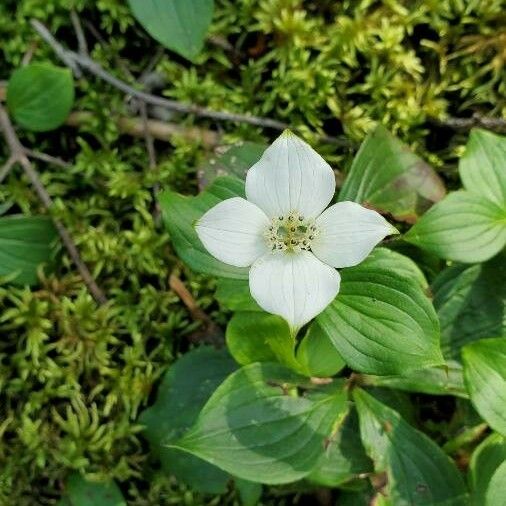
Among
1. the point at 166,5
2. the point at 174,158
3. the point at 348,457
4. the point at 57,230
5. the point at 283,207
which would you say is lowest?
the point at 348,457

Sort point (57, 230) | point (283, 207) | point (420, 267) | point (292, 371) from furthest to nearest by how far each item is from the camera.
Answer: point (57, 230) < point (420, 267) < point (292, 371) < point (283, 207)

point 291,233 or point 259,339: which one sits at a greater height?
point 291,233

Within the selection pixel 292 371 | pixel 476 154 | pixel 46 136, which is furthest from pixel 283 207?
pixel 46 136

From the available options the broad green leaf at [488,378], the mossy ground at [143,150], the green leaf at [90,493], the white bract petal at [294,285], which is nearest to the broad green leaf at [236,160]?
the mossy ground at [143,150]

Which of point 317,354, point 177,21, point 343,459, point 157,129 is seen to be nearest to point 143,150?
point 157,129

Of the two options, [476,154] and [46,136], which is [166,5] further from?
[476,154]

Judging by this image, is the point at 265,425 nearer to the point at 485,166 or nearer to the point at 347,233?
the point at 347,233

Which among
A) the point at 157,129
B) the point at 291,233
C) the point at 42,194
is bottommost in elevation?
the point at 42,194
